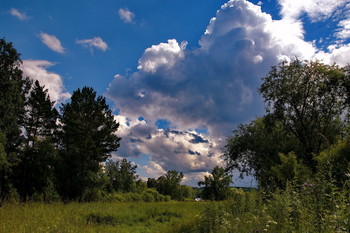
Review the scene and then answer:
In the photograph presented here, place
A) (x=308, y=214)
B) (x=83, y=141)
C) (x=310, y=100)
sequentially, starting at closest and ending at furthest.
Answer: (x=308, y=214)
(x=310, y=100)
(x=83, y=141)

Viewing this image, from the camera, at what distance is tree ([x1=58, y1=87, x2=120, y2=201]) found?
35.0 meters

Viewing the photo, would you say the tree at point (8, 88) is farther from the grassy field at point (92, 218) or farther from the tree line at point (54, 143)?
the grassy field at point (92, 218)

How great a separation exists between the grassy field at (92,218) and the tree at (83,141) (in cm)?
1982

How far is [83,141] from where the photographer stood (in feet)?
120

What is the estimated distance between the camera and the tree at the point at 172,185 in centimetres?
9438

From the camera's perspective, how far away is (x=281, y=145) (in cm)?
3142

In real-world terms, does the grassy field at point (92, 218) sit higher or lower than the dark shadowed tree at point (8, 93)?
lower

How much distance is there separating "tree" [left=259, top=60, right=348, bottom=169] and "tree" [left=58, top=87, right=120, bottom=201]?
22.9 m

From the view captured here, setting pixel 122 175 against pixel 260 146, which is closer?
pixel 260 146

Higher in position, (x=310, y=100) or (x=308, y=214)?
(x=310, y=100)

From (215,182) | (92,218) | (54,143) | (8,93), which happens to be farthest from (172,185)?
(92,218)

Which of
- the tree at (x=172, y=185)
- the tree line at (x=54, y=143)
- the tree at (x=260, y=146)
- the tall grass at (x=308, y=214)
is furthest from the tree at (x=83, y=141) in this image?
the tree at (x=172, y=185)

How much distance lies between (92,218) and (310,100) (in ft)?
77.4

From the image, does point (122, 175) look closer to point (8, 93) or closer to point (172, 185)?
point (172, 185)
